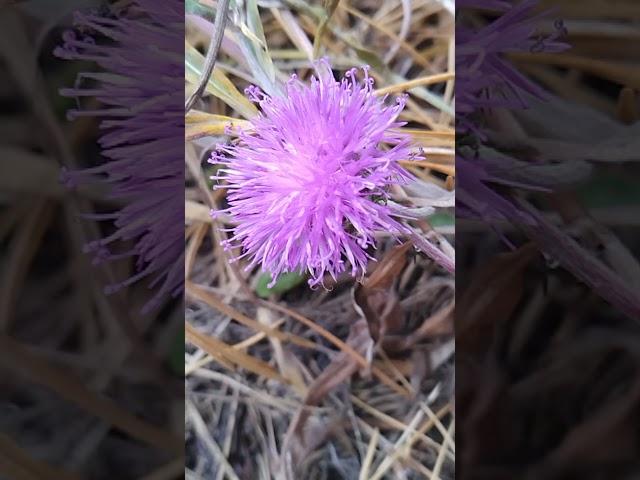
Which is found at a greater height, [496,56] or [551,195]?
[496,56]

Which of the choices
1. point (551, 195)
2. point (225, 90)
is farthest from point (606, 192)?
point (225, 90)

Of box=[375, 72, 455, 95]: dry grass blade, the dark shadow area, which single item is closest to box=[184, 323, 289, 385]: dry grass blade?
the dark shadow area

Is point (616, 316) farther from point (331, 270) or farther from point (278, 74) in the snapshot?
point (278, 74)

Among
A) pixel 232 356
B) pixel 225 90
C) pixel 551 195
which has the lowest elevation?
pixel 232 356

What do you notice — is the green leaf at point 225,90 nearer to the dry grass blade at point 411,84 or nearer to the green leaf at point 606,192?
the dry grass blade at point 411,84

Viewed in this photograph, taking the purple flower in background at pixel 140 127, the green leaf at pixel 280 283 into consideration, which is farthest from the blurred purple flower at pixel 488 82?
the purple flower in background at pixel 140 127

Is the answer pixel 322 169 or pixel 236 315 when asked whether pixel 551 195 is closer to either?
pixel 322 169

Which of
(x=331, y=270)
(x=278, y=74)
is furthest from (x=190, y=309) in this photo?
(x=278, y=74)
